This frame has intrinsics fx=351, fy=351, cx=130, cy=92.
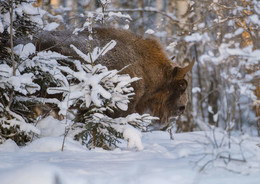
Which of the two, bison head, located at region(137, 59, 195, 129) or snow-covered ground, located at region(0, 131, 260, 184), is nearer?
snow-covered ground, located at region(0, 131, 260, 184)

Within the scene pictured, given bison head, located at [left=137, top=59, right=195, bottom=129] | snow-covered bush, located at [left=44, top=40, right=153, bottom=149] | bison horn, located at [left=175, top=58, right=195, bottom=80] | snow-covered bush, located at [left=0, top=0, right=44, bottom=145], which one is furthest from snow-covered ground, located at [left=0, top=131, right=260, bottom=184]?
bison horn, located at [left=175, top=58, right=195, bottom=80]

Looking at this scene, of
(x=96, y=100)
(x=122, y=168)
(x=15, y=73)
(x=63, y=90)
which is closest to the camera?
(x=122, y=168)

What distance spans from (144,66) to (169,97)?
90cm

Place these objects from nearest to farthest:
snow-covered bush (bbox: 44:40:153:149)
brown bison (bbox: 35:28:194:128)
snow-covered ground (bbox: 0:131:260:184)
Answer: snow-covered ground (bbox: 0:131:260:184), snow-covered bush (bbox: 44:40:153:149), brown bison (bbox: 35:28:194:128)

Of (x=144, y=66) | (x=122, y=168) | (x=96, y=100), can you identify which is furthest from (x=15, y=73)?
(x=144, y=66)

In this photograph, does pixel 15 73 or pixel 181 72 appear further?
pixel 181 72

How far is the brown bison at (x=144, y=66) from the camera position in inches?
239

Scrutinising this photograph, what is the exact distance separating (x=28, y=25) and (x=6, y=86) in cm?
102

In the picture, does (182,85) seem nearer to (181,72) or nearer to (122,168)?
(181,72)

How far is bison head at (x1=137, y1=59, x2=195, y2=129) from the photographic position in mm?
6840

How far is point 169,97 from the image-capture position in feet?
23.1

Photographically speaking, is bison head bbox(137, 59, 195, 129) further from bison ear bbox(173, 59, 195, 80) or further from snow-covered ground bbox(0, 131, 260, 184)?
snow-covered ground bbox(0, 131, 260, 184)

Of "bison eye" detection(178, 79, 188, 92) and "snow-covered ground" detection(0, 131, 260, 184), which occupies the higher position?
"bison eye" detection(178, 79, 188, 92)

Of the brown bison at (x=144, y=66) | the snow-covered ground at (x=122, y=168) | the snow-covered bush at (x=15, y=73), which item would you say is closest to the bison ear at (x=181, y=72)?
the brown bison at (x=144, y=66)
